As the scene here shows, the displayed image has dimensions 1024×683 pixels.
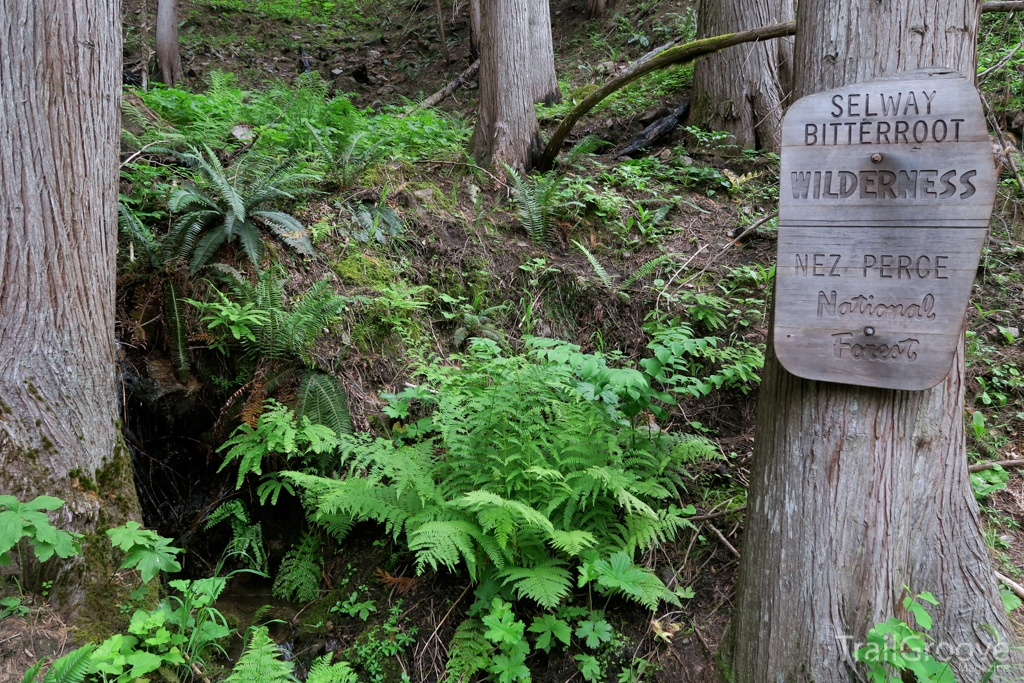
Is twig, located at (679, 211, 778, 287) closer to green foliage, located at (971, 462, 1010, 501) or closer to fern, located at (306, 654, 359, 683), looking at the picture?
green foliage, located at (971, 462, 1010, 501)

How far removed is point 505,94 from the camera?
580cm

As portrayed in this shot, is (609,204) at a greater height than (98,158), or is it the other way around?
(98,158)

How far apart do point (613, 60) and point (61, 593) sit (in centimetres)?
928

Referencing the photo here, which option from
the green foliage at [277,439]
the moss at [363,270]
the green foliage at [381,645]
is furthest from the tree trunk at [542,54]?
the green foliage at [381,645]

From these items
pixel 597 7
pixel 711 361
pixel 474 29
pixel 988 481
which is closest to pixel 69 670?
pixel 711 361

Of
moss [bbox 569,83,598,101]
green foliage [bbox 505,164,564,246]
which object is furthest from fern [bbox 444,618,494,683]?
moss [bbox 569,83,598,101]

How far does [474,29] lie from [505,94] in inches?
286

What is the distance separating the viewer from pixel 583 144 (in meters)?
5.74

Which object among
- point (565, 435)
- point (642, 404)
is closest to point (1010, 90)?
point (642, 404)

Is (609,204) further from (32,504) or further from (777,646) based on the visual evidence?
(32,504)

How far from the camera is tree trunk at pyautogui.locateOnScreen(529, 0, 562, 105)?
7.11m

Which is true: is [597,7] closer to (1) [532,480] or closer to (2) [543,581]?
(1) [532,480]

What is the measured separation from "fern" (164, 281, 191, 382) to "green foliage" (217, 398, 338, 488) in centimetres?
63

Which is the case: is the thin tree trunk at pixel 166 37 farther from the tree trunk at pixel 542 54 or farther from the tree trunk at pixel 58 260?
the tree trunk at pixel 58 260
